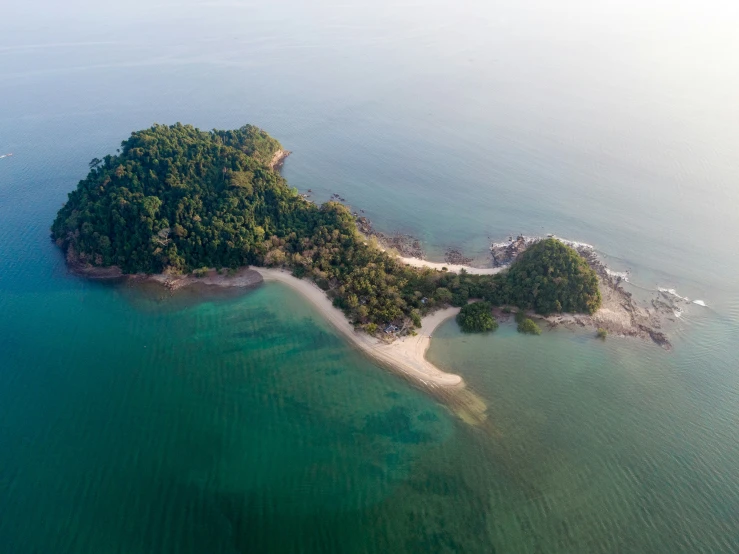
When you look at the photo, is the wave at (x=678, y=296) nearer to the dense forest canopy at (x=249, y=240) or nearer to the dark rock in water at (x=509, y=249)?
the dense forest canopy at (x=249, y=240)

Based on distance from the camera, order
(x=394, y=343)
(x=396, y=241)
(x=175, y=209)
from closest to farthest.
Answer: (x=394, y=343) → (x=175, y=209) → (x=396, y=241)

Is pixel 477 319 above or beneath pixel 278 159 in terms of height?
beneath

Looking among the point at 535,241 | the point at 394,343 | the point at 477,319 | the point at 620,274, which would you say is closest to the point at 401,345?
the point at 394,343

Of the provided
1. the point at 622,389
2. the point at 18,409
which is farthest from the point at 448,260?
the point at 18,409

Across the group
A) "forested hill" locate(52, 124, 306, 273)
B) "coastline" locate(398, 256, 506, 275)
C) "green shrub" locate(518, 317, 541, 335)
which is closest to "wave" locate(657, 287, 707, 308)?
"green shrub" locate(518, 317, 541, 335)

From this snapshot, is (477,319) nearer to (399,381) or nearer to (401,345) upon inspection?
(401,345)

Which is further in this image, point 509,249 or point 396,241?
point 396,241

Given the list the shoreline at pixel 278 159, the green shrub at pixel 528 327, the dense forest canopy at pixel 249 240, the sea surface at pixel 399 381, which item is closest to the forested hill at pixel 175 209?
the dense forest canopy at pixel 249 240
